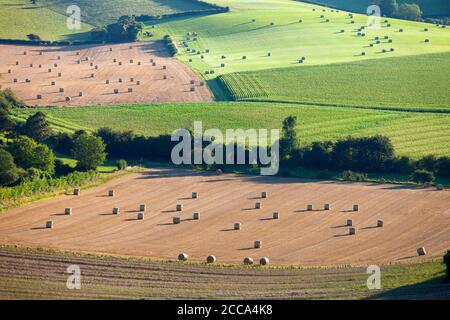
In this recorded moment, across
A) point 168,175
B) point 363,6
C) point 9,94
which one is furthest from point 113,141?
point 363,6

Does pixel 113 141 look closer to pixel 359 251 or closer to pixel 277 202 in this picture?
pixel 277 202

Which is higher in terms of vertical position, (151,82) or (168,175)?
(151,82)

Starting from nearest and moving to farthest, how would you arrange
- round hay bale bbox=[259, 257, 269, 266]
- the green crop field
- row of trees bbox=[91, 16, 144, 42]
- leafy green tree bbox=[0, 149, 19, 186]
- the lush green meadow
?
round hay bale bbox=[259, 257, 269, 266] → leafy green tree bbox=[0, 149, 19, 186] → the lush green meadow → row of trees bbox=[91, 16, 144, 42] → the green crop field

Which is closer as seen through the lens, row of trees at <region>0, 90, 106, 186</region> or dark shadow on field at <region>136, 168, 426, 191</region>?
row of trees at <region>0, 90, 106, 186</region>

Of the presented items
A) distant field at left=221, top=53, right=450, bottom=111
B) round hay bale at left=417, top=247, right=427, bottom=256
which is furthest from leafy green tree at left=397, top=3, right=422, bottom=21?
round hay bale at left=417, top=247, right=427, bottom=256

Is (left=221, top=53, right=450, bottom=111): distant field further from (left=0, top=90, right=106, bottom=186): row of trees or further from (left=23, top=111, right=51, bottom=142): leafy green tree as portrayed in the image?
(left=0, top=90, right=106, bottom=186): row of trees

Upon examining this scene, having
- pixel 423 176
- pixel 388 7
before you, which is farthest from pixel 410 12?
pixel 423 176

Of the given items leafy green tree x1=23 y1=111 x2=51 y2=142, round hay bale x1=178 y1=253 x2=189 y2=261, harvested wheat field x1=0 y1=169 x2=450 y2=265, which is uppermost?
leafy green tree x1=23 y1=111 x2=51 y2=142
